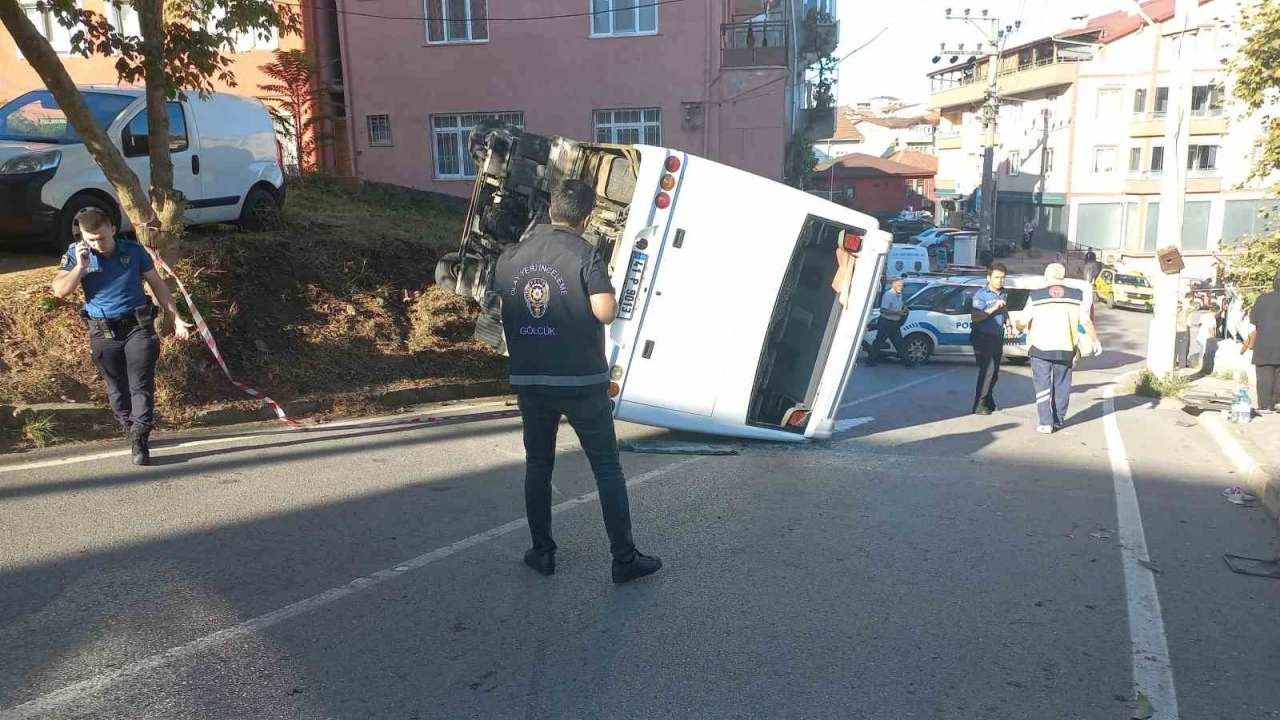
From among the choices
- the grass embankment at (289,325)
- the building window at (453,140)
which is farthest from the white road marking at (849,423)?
the building window at (453,140)

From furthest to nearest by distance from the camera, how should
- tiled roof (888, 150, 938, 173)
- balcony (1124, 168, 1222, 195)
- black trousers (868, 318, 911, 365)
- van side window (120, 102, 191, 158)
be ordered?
tiled roof (888, 150, 938, 173)
balcony (1124, 168, 1222, 195)
black trousers (868, 318, 911, 365)
van side window (120, 102, 191, 158)

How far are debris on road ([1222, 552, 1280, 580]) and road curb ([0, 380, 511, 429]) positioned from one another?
445 cm

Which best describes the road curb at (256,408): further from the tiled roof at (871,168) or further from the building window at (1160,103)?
the tiled roof at (871,168)

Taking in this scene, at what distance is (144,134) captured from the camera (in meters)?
10.2

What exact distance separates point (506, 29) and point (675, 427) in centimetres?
1696

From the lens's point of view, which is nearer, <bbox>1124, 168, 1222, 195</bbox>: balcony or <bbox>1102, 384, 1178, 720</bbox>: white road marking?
<bbox>1102, 384, 1178, 720</bbox>: white road marking

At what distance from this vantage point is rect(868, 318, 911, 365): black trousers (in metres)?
17.0

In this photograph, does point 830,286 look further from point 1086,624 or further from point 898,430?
point 1086,624

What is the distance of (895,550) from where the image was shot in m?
5.41

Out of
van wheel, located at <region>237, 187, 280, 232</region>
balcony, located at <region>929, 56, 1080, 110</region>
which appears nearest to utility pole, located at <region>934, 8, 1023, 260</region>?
balcony, located at <region>929, 56, 1080, 110</region>

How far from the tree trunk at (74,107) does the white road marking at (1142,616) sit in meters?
7.97

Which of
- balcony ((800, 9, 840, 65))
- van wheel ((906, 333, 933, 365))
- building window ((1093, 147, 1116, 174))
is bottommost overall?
van wheel ((906, 333, 933, 365))

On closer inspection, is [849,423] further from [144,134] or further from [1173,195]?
[144,134]

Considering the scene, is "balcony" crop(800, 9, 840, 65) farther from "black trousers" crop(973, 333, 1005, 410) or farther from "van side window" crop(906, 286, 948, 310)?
"black trousers" crop(973, 333, 1005, 410)
